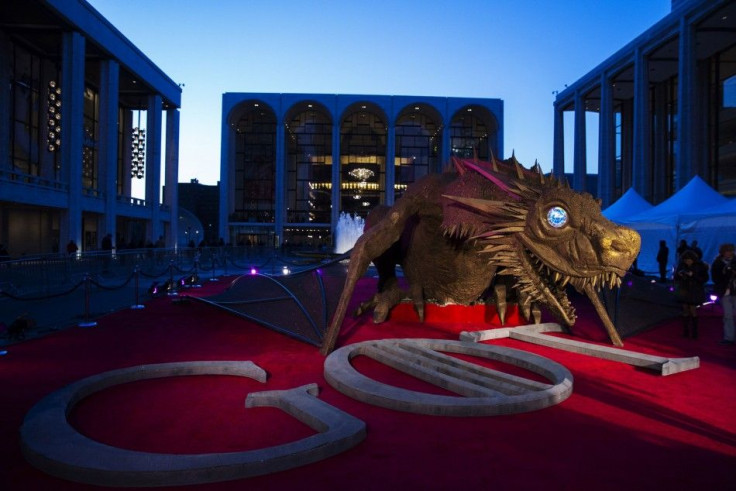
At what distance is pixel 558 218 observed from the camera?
457 cm

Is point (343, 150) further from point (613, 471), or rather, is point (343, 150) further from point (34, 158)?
point (613, 471)

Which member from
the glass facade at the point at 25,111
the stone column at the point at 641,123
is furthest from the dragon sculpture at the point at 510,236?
the glass facade at the point at 25,111

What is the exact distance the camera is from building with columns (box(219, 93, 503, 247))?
43.4m

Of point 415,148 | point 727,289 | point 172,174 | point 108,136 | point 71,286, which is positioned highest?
point 415,148

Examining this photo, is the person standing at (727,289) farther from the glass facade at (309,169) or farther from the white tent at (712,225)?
the glass facade at (309,169)

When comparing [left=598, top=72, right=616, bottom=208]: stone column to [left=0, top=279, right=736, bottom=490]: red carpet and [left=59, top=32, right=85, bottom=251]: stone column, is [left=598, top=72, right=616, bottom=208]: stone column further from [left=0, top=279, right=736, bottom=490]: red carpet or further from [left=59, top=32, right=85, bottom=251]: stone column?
[left=59, top=32, right=85, bottom=251]: stone column

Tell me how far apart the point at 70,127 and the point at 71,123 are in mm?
199

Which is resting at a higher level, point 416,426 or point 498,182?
point 498,182

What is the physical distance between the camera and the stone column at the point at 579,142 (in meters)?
31.5

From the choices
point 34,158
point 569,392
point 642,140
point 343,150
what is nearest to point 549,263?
point 569,392

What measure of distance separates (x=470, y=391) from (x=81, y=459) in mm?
3016

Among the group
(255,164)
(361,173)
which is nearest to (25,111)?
(255,164)

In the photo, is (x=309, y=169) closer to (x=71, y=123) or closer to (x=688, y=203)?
(x=71, y=123)

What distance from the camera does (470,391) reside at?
4.30 m
